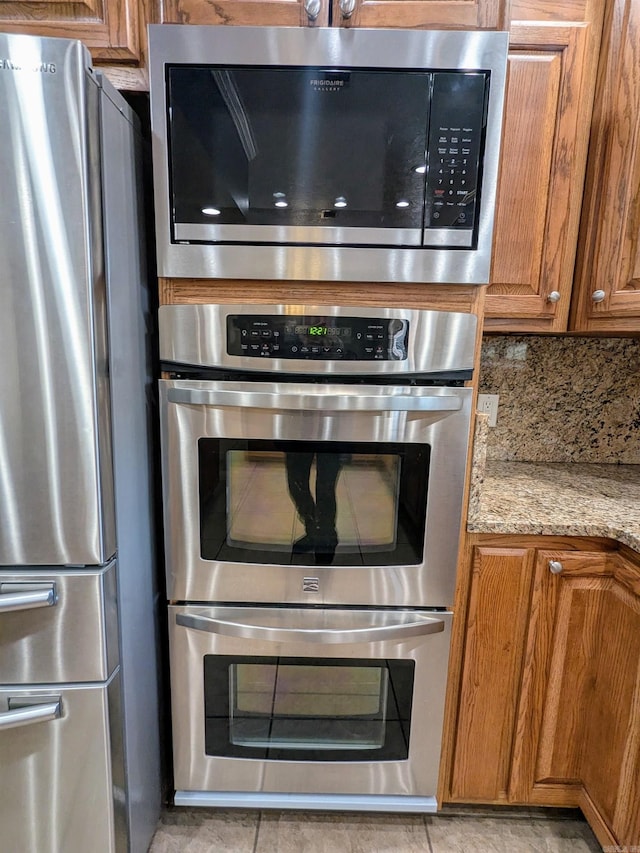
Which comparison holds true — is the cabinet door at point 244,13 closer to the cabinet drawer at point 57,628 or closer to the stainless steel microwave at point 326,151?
the stainless steel microwave at point 326,151

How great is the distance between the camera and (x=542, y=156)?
116cm

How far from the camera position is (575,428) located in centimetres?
162

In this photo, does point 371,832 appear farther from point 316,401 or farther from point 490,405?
point 490,405

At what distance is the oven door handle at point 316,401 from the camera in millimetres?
1012

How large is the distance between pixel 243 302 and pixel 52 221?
373mm

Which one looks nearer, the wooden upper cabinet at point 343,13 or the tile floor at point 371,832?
the wooden upper cabinet at point 343,13

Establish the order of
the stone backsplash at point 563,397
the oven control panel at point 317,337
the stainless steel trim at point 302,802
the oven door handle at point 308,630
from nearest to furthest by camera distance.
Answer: the oven control panel at point 317,337 → the oven door handle at point 308,630 → the stainless steel trim at point 302,802 → the stone backsplash at point 563,397

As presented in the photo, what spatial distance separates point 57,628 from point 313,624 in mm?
545

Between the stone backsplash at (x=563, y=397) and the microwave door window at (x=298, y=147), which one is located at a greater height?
the microwave door window at (x=298, y=147)

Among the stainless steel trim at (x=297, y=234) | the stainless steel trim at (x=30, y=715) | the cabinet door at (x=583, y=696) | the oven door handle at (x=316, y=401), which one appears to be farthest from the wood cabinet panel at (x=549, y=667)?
the stainless steel trim at (x=30, y=715)

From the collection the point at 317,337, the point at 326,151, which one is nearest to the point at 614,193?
the point at 326,151

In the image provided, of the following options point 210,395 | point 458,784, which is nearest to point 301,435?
point 210,395

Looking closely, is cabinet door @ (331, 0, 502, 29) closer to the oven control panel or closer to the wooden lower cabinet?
the oven control panel

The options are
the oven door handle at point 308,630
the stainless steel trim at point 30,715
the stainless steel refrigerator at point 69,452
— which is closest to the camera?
the stainless steel refrigerator at point 69,452
